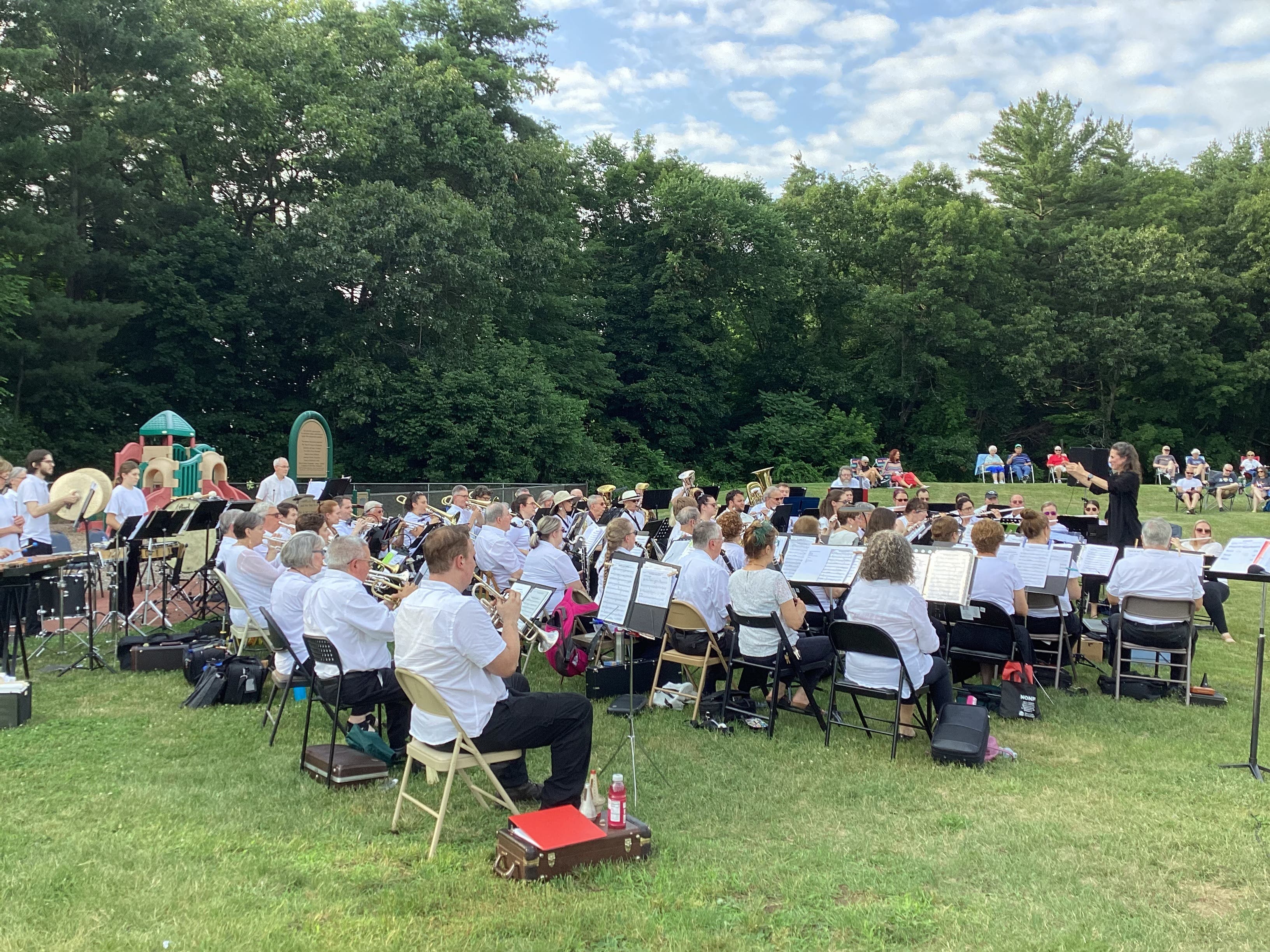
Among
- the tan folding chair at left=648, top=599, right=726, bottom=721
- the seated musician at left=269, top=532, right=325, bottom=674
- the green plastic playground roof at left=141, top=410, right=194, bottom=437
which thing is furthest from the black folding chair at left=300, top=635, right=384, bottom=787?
the green plastic playground roof at left=141, top=410, right=194, bottom=437

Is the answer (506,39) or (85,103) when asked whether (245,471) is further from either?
(506,39)

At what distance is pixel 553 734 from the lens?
535cm

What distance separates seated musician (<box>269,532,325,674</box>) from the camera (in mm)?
7184

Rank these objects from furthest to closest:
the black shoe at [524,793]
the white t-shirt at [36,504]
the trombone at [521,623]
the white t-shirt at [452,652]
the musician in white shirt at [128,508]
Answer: the musician in white shirt at [128,508]
the white t-shirt at [36,504]
the trombone at [521,623]
the black shoe at [524,793]
the white t-shirt at [452,652]

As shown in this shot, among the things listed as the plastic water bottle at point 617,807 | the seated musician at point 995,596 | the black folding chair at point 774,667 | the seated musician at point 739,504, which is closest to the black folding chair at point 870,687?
the black folding chair at point 774,667

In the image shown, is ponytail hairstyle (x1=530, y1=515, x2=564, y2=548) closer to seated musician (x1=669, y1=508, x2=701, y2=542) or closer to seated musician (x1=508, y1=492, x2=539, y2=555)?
seated musician (x1=508, y1=492, x2=539, y2=555)

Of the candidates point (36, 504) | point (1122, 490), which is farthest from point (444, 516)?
point (1122, 490)

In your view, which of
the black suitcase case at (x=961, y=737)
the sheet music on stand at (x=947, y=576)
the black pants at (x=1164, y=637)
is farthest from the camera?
the black pants at (x=1164, y=637)

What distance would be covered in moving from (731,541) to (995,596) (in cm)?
245

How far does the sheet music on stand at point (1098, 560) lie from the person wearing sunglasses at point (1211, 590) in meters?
1.20

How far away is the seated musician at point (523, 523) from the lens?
11484 mm

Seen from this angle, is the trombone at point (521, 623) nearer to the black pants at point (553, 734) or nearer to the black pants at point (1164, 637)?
the black pants at point (553, 734)

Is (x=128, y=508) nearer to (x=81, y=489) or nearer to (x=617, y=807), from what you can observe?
(x=81, y=489)

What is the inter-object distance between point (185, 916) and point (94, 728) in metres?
3.77
